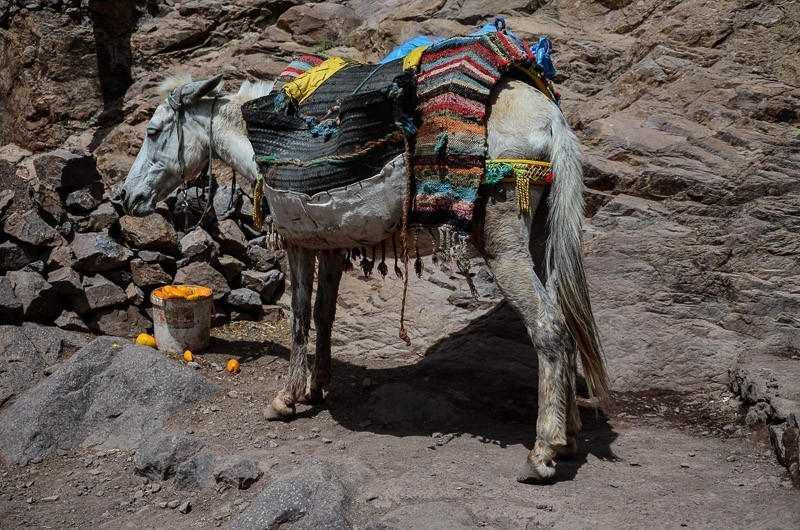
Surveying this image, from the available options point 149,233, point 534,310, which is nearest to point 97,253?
point 149,233

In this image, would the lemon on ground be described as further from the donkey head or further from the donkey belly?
the donkey belly

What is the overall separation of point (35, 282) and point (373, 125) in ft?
12.1

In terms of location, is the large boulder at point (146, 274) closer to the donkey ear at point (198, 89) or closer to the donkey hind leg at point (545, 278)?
the donkey ear at point (198, 89)

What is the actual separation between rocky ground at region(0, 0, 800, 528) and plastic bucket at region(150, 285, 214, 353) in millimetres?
212

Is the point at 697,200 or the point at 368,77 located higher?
the point at 368,77

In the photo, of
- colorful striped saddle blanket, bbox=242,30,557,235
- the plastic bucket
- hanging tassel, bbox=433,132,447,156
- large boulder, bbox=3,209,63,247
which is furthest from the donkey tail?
large boulder, bbox=3,209,63,247

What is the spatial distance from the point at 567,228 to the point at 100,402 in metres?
3.33

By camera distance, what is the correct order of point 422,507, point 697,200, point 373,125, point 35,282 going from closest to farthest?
1. point 422,507
2. point 373,125
3. point 697,200
4. point 35,282

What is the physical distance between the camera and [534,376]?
535 centimetres

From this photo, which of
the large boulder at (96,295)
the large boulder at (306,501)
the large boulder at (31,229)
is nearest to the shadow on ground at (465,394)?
the large boulder at (306,501)

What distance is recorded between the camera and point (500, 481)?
387cm

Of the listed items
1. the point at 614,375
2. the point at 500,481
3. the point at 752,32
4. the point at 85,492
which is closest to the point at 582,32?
the point at 752,32

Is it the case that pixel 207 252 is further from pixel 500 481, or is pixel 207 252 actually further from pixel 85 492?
pixel 500 481

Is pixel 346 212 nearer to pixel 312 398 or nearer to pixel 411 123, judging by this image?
pixel 411 123
